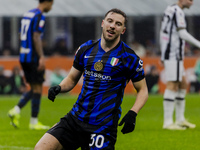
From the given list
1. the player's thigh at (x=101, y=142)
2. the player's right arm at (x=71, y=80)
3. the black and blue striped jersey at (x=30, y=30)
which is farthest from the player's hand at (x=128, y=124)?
the black and blue striped jersey at (x=30, y=30)

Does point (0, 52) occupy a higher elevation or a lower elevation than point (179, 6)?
lower

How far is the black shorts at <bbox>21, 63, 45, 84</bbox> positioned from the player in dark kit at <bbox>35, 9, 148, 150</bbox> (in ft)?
15.3

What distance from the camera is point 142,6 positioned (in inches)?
996

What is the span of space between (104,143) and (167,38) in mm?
5057

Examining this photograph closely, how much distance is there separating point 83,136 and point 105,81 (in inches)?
23.1

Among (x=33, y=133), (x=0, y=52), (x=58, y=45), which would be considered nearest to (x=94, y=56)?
(x=33, y=133)

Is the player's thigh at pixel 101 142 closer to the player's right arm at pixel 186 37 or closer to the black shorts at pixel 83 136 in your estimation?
the black shorts at pixel 83 136

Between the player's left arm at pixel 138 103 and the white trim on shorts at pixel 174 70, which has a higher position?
the player's left arm at pixel 138 103

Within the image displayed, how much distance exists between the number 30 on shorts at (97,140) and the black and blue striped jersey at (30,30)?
5177 mm

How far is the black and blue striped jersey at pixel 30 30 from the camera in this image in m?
10.2

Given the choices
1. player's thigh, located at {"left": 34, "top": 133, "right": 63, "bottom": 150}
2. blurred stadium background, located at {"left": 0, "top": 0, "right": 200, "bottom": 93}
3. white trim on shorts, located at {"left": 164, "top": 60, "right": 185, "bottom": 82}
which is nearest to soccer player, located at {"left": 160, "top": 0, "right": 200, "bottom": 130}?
white trim on shorts, located at {"left": 164, "top": 60, "right": 185, "bottom": 82}

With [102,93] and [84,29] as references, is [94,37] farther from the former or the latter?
[102,93]

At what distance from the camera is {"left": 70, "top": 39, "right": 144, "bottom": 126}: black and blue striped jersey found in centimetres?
550

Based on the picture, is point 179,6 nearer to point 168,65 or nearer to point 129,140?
point 168,65
